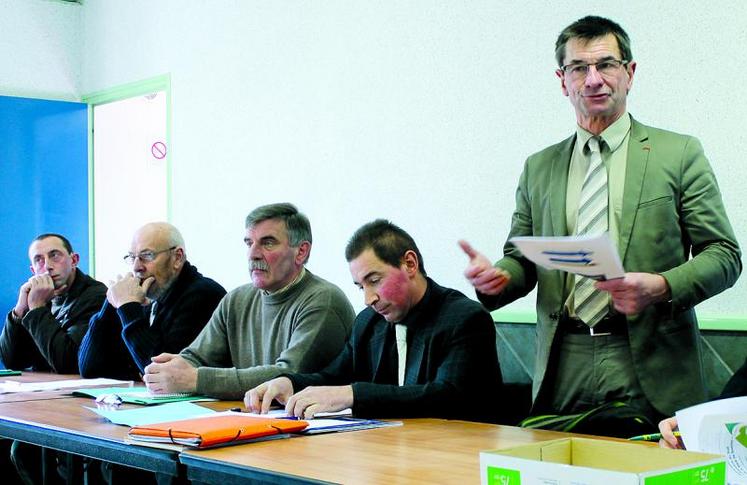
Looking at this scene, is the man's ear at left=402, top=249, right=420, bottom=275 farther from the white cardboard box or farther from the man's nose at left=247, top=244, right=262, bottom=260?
the white cardboard box

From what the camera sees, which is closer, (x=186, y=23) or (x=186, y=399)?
(x=186, y=399)

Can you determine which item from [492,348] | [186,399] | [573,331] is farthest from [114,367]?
[573,331]

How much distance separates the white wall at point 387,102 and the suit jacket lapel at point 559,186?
84cm

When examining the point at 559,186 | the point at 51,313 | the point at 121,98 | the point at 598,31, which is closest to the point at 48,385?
the point at 51,313

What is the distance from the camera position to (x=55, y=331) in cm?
470

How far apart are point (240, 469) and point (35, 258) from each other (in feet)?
11.4

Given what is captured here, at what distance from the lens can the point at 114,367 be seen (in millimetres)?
4352

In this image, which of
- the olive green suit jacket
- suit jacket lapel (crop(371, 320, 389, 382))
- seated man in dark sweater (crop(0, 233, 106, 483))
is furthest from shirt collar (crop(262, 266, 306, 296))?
seated man in dark sweater (crop(0, 233, 106, 483))

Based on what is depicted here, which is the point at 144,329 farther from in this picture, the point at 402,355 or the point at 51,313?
the point at 402,355

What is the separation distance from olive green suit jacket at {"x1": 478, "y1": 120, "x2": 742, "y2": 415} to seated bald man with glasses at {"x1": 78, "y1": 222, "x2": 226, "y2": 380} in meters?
1.75

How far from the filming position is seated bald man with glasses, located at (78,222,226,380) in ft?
13.3

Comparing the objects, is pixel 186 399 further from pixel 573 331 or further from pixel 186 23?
pixel 186 23

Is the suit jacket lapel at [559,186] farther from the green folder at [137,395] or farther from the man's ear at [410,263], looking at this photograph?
the green folder at [137,395]

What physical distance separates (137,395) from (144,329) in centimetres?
78
